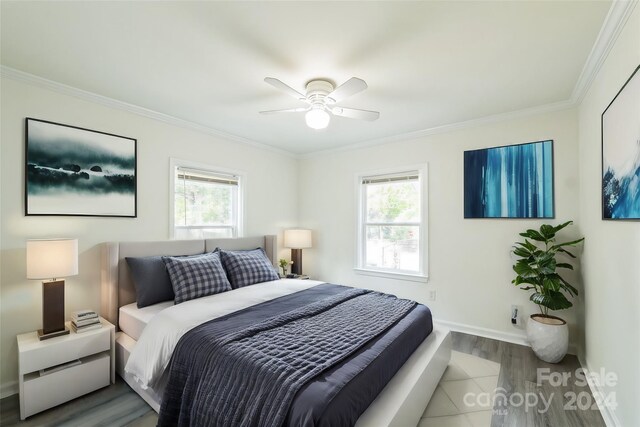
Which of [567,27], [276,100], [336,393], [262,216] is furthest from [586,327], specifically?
[262,216]

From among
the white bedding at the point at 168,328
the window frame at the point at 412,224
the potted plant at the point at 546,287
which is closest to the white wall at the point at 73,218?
the white bedding at the point at 168,328

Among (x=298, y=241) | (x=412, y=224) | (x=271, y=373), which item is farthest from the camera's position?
(x=298, y=241)

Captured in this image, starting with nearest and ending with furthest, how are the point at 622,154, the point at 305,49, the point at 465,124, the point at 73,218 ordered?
1. the point at 622,154
2. the point at 305,49
3. the point at 73,218
4. the point at 465,124

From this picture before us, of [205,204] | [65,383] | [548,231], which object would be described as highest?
[205,204]

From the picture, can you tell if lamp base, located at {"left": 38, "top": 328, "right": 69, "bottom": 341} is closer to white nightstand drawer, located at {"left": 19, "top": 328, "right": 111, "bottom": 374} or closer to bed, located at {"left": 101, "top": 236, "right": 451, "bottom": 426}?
white nightstand drawer, located at {"left": 19, "top": 328, "right": 111, "bottom": 374}

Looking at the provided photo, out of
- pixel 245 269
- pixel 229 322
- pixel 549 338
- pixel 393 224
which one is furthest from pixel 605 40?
pixel 245 269

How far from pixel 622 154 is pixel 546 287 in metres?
1.39

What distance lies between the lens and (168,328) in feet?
6.70

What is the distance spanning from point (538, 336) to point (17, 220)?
462 centimetres

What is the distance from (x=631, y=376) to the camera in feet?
5.26

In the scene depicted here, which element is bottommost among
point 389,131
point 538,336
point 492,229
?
point 538,336

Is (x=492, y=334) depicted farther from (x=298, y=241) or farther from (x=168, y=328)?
(x=168, y=328)

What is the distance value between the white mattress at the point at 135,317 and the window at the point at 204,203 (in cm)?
94

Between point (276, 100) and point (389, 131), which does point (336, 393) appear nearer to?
point (276, 100)
